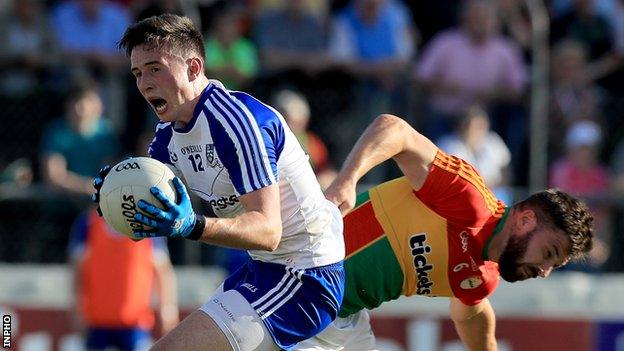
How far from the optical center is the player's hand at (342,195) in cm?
638

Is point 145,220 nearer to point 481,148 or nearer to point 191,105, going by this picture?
point 191,105

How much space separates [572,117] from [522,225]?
521 centimetres

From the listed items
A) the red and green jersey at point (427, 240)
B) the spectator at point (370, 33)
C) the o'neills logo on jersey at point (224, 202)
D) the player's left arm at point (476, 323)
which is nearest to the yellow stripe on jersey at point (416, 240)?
the red and green jersey at point (427, 240)

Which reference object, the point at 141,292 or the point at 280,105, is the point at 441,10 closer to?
the point at 280,105

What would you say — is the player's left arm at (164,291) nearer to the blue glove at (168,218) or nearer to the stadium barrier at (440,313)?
the stadium barrier at (440,313)

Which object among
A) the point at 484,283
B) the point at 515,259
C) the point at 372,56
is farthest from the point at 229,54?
the point at 515,259

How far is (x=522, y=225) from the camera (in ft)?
21.3

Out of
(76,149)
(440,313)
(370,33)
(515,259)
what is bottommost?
(440,313)

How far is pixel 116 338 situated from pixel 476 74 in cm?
382

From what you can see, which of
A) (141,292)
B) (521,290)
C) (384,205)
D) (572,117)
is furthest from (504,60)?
(384,205)

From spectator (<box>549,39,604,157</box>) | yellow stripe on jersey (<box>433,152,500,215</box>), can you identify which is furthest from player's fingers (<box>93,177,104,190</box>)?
spectator (<box>549,39,604,157</box>)

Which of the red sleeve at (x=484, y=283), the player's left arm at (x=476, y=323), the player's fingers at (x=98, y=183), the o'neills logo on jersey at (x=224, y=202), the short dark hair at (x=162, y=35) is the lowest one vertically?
the player's left arm at (x=476, y=323)

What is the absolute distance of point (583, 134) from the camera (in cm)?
1123

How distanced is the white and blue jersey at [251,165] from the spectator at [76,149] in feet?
16.2
